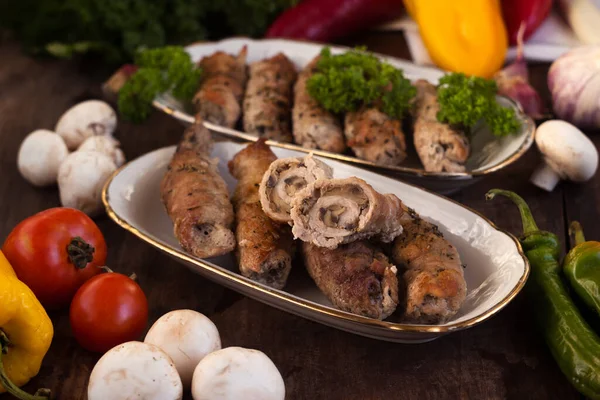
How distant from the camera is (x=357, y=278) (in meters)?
2.41

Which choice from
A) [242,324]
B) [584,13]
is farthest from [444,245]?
[584,13]

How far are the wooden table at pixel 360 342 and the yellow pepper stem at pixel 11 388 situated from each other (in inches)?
5.5

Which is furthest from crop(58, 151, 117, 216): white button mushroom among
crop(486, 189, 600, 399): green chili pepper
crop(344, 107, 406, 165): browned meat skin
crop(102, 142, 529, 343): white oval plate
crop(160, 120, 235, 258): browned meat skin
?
crop(486, 189, 600, 399): green chili pepper

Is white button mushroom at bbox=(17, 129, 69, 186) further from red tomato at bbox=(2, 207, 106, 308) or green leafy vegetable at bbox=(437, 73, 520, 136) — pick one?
green leafy vegetable at bbox=(437, 73, 520, 136)

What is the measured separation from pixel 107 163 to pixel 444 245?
1668 millimetres

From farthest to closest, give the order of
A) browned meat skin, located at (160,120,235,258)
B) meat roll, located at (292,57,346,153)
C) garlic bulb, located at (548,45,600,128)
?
garlic bulb, located at (548,45,600,128) < meat roll, located at (292,57,346,153) < browned meat skin, located at (160,120,235,258)

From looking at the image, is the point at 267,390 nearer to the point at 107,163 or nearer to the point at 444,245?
the point at 444,245

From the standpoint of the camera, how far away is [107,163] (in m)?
3.35

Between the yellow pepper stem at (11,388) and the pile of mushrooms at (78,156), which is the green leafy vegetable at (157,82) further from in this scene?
the yellow pepper stem at (11,388)

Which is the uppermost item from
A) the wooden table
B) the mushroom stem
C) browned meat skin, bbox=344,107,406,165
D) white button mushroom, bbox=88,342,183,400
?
white button mushroom, bbox=88,342,183,400

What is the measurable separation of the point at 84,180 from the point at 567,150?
223 cm

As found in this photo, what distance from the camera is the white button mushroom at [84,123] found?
3750 millimetres

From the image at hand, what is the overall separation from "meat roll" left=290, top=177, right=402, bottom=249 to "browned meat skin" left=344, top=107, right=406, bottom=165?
2.50 feet

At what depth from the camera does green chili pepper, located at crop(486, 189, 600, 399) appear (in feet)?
7.61
